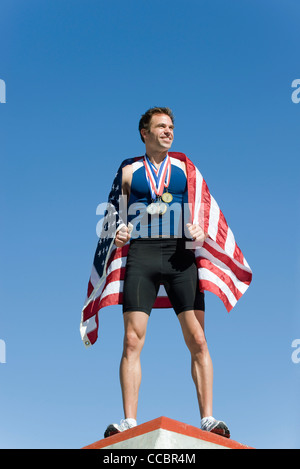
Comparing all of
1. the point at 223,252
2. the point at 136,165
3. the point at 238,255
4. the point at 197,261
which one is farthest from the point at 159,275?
the point at 136,165

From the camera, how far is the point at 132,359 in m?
6.33

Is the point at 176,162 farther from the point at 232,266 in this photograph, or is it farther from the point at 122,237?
the point at 232,266

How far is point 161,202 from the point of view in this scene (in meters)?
6.82

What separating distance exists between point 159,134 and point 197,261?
1.45m

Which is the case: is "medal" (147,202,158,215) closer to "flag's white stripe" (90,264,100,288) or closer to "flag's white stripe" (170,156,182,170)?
"flag's white stripe" (170,156,182,170)

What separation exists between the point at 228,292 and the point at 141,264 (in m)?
A: 1.01

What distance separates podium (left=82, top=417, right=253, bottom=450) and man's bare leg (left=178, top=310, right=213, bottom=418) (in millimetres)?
700

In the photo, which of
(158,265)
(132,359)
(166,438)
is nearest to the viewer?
(166,438)

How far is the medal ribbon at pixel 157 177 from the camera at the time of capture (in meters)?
6.86

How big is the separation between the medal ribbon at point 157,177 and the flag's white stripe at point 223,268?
0.79m

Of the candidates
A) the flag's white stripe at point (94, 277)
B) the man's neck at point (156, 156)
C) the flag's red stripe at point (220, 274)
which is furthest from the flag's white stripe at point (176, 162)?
the flag's white stripe at point (94, 277)
